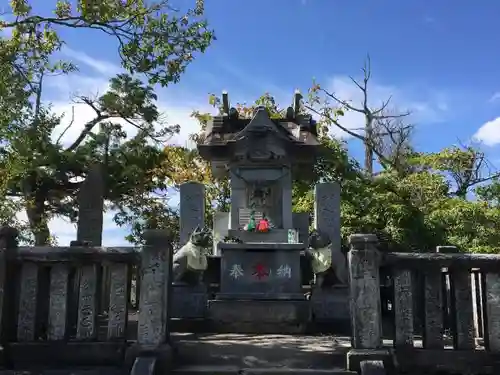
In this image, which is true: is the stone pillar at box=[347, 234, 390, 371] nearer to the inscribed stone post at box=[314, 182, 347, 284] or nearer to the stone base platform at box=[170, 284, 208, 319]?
the stone base platform at box=[170, 284, 208, 319]

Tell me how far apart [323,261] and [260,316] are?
5.21 ft

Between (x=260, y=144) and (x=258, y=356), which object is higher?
(x=260, y=144)

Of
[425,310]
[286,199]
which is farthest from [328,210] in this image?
[425,310]

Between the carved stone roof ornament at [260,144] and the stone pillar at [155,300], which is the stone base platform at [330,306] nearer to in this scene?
the carved stone roof ornament at [260,144]

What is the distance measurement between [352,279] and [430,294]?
100 centimetres

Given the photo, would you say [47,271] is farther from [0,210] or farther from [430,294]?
[0,210]

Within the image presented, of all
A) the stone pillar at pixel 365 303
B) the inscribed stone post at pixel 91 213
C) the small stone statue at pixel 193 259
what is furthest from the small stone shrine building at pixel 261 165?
the stone pillar at pixel 365 303

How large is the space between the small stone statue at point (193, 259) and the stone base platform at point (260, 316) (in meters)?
0.74

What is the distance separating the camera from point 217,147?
11.1 m

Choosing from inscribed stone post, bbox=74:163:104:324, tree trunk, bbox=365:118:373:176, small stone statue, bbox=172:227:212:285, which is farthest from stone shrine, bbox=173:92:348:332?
tree trunk, bbox=365:118:373:176

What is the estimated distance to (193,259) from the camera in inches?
373

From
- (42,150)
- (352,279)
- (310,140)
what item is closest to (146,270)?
(352,279)

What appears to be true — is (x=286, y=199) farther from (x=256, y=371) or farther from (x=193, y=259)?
(x=256, y=371)

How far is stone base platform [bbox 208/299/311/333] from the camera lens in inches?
350
